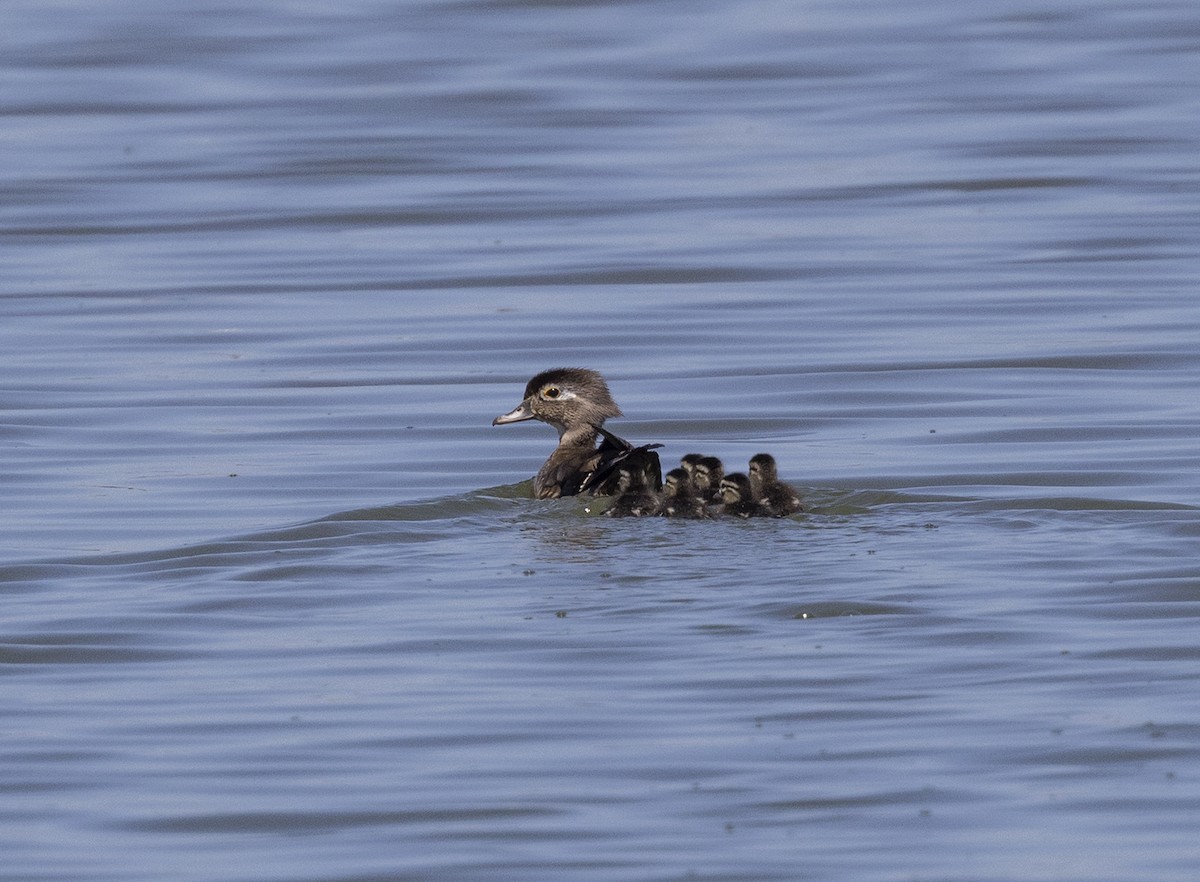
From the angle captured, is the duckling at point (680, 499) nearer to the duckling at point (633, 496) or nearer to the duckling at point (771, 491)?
the duckling at point (633, 496)

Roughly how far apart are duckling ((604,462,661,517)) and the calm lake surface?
5.4 inches

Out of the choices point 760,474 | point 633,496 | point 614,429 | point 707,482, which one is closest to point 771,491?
point 760,474

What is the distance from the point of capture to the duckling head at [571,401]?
11.6 meters

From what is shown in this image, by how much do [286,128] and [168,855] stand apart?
59.9ft

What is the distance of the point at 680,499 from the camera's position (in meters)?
10.2

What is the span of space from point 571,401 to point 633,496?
1.44 metres

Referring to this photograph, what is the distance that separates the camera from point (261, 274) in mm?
17875

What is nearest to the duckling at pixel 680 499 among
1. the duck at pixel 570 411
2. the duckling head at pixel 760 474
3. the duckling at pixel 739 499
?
the duckling at pixel 739 499

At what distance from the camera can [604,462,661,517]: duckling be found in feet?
33.6

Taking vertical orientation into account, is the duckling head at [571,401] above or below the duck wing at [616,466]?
above

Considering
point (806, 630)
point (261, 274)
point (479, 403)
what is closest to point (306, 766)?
point (806, 630)

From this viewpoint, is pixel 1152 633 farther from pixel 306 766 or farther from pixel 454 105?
pixel 454 105

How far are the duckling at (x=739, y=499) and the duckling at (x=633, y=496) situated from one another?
28 cm

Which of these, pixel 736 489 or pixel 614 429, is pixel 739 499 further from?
pixel 614 429
